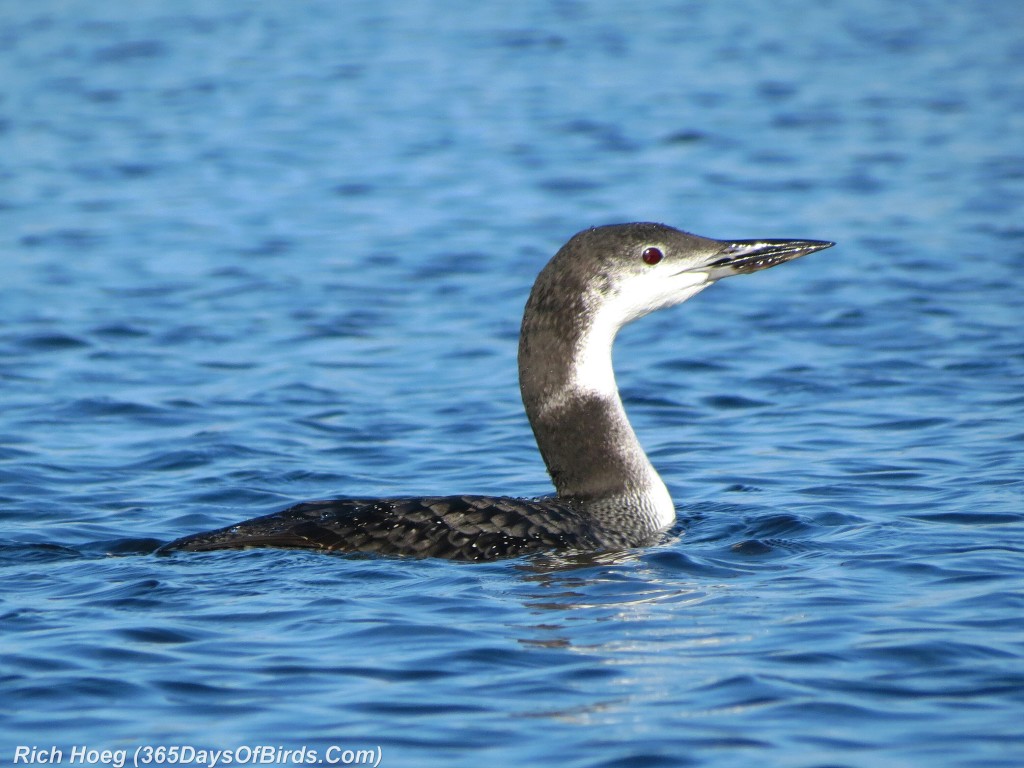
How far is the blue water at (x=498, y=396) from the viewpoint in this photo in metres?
4.18

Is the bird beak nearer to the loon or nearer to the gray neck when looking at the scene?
the loon

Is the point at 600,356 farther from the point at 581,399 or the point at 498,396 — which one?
the point at 498,396

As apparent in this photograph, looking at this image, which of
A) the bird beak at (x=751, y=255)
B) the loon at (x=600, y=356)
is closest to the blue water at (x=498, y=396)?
the loon at (x=600, y=356)

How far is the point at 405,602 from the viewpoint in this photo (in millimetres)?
4906

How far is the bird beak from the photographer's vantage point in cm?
600

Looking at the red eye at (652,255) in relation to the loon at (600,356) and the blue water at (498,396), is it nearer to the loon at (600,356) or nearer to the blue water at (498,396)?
the loon at (600,356)

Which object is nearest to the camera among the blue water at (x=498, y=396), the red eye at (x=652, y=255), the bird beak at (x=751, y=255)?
the blue water at (x=498, y=396)

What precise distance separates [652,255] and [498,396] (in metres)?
2.68

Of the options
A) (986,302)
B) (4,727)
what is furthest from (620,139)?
(4,727)

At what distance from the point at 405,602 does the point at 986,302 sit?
6.10 m

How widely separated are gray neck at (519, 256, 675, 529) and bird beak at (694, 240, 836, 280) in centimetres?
45

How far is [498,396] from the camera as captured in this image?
8438 millimetres

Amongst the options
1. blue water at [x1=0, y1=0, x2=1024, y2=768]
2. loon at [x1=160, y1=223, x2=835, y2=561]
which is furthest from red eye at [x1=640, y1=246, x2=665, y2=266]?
blue water at [x1=0, y1=0, x2=1024, y2=768]

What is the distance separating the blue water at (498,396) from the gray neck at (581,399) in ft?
0.99
